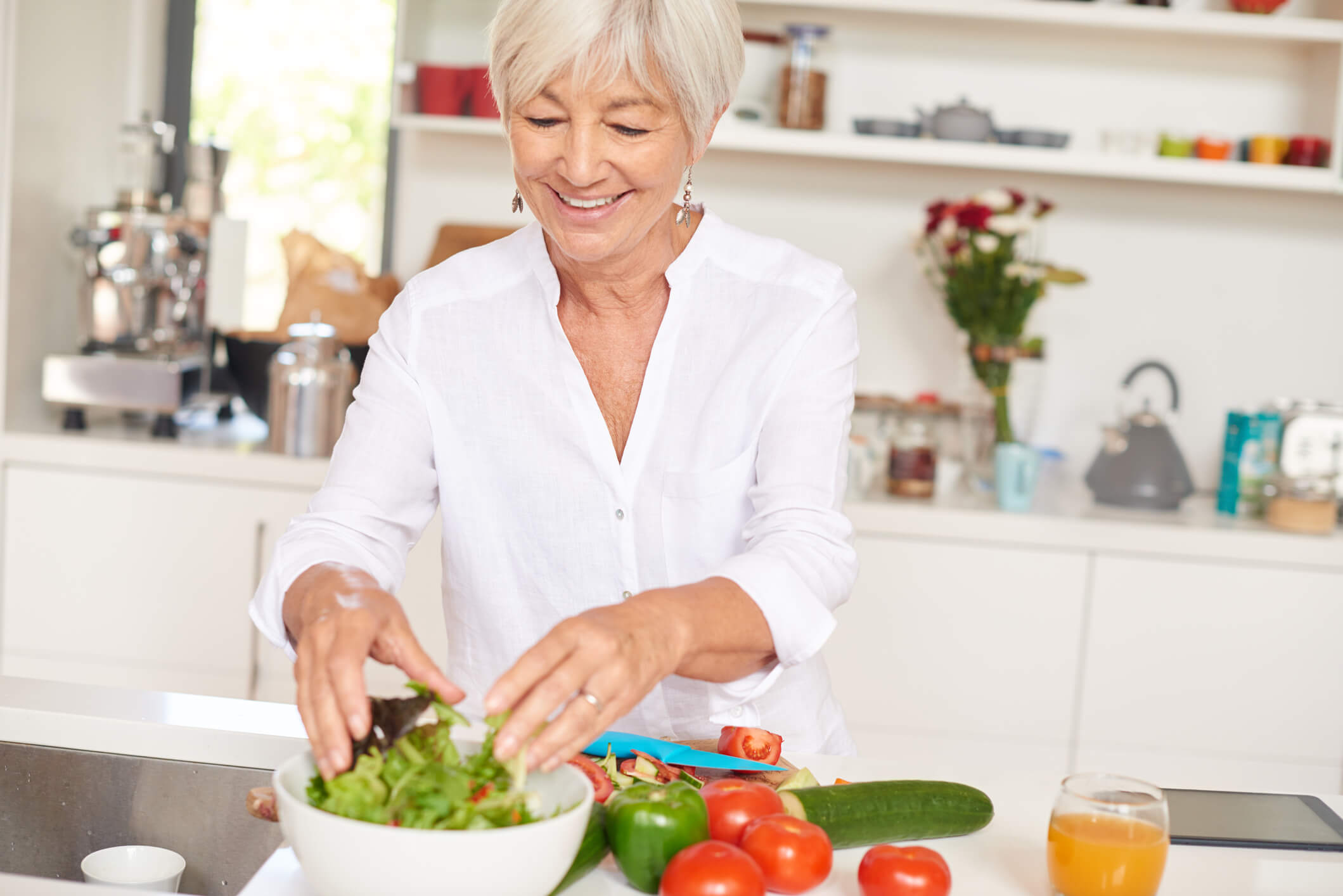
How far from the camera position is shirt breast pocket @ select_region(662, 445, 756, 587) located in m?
1.37

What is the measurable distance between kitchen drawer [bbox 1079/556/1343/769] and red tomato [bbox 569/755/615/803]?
1.60 metres

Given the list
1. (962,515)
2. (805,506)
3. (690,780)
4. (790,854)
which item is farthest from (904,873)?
(962,515)

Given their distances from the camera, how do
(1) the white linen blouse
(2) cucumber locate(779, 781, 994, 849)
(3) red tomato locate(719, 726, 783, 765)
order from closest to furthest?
1. (2) cucumber locate(779, 781, 994, 849)
2. (3) red tomato locate(719, 726, 783, 765)
3. (1) the white linen blouse

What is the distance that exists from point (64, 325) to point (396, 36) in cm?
90

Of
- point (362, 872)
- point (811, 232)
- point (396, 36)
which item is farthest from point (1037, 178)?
point (362, 872)

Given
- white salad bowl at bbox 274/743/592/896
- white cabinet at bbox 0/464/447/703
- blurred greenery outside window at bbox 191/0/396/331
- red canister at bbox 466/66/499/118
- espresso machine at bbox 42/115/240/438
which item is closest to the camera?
white salad bowl at bbox 274/743/592/896

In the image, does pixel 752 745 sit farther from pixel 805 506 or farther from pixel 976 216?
pixel 976 216

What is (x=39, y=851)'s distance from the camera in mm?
1104

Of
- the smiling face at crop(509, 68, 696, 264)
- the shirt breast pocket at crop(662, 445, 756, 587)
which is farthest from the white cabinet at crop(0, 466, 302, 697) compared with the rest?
the smiling face at crop(509, 68, 696, 264)

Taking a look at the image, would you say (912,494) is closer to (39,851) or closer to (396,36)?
(396,36)

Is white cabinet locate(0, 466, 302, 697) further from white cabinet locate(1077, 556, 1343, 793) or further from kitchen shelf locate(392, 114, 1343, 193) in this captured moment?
white cabinet locate(1077, 556, 1343, 793)

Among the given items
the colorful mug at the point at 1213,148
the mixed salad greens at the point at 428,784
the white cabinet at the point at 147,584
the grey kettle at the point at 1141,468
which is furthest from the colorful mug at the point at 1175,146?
the mixed salad greens at the point at 428,784

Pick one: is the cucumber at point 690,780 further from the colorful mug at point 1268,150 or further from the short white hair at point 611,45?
the colorful mug at point 1268,150

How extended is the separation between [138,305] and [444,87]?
751mm
